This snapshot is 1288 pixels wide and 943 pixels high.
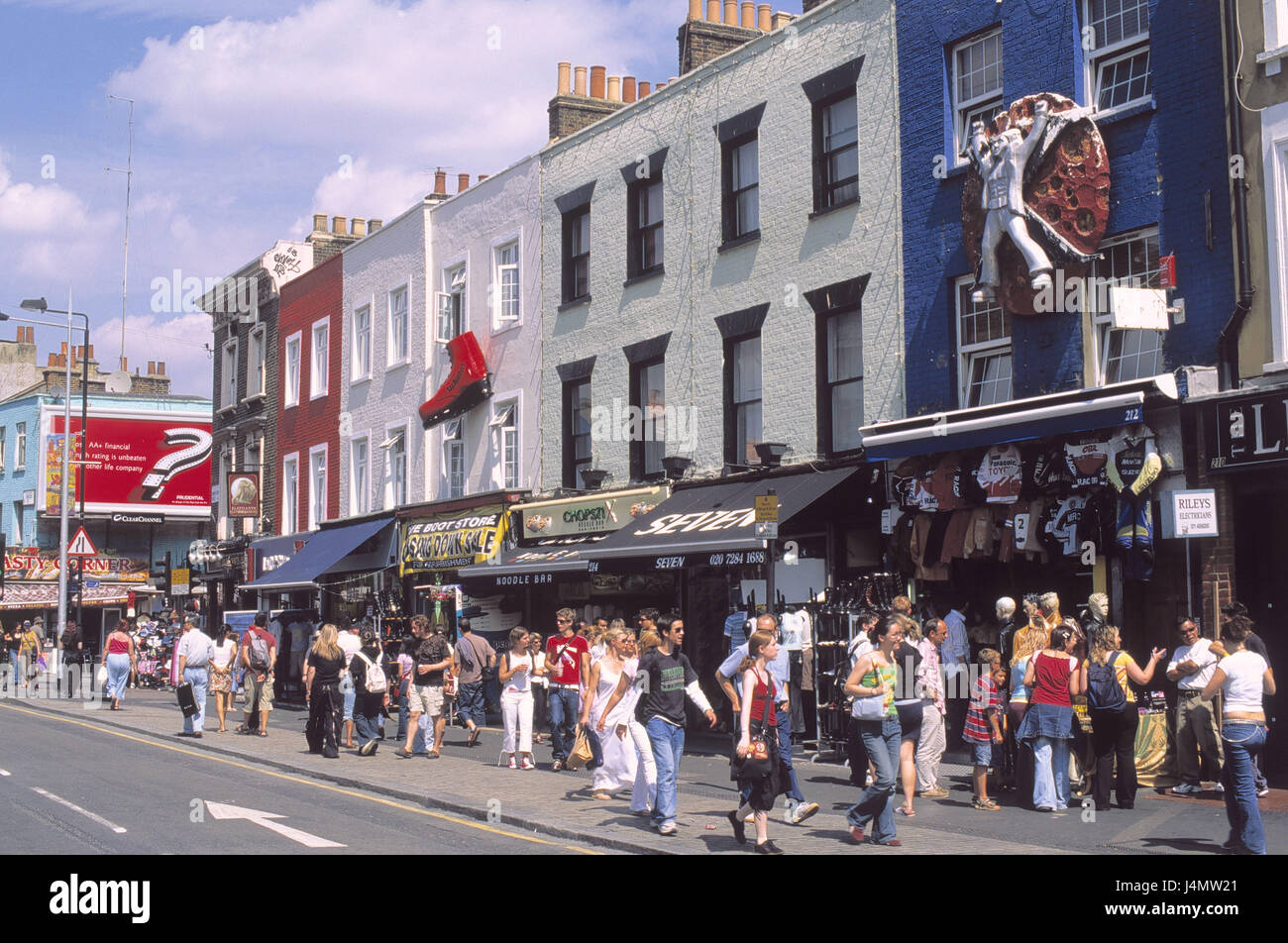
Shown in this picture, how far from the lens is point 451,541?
27969 millimetres

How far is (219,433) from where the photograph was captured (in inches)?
1670

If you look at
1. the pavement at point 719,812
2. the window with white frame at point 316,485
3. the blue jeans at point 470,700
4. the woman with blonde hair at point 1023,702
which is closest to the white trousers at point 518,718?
the pavement at point 719,812

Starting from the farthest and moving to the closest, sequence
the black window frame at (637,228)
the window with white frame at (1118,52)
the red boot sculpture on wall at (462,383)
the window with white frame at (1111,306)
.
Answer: the red boot sculpture on wall at (462,383), the black window frame at (637,228), the window with white frame at (1118,52), the window with white frame at (1111,306)

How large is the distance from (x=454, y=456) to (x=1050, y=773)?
18.9m

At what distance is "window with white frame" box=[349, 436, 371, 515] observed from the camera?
3394cm

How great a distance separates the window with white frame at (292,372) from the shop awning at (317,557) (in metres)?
4.89

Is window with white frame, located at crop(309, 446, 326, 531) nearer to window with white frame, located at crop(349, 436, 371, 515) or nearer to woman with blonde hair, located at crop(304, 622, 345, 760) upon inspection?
window with white frame, located at crop(349, 436, 371, 515)

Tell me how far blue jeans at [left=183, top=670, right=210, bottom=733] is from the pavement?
1795 millimetres

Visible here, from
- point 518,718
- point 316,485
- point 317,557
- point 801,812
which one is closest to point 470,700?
point 518,718

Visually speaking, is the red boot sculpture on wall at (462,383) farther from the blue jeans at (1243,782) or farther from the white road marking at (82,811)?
the blue jeans at (1243,782)

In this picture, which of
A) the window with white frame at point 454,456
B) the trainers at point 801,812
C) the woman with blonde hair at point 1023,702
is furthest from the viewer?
the window with white frame at point 454,456

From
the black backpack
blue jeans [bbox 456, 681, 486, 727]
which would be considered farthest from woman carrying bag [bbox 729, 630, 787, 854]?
blue jeans [bbox 456, 681, 486, 727]

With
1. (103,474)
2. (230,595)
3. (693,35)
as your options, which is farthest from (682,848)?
(103,474)

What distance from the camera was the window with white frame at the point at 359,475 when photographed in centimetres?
3394
